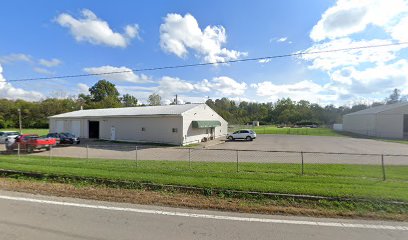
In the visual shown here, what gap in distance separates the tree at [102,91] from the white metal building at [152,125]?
5737 centimetres

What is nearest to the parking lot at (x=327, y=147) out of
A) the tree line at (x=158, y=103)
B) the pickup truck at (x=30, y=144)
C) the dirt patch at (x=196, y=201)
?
the pickup truck at (x=30, y=144)

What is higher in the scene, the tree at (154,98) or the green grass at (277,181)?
the tree at (154,98)

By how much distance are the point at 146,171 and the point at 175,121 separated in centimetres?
1593

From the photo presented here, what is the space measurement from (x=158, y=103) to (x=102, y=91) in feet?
68.6

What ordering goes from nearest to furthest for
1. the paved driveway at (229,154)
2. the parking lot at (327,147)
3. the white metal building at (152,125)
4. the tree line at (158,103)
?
1. the paved driveway at (229,154)
2. the parking lot at (327,147)
3. the white metal building at (152,125)
4. the tree line at (158,103)

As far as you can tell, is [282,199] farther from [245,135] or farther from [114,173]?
[245,135]

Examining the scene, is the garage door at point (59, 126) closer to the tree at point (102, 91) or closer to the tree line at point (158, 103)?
the tree line at point (158, 103)

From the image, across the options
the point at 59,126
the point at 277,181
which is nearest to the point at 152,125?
the point at 59,126

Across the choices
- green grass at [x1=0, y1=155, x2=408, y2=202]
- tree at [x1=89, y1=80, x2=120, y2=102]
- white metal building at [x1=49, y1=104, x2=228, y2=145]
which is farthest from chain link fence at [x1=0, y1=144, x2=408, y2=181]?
tree at [x1=89, y1=80, x2=120, y2=102]

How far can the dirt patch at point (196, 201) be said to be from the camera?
587 cm

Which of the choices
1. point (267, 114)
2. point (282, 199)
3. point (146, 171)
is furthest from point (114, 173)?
point (267, 114)

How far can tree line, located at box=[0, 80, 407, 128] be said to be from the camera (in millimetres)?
74125

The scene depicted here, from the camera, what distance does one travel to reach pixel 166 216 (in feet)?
18.6

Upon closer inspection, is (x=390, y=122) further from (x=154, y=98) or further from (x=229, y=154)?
(x=154, y=98)
